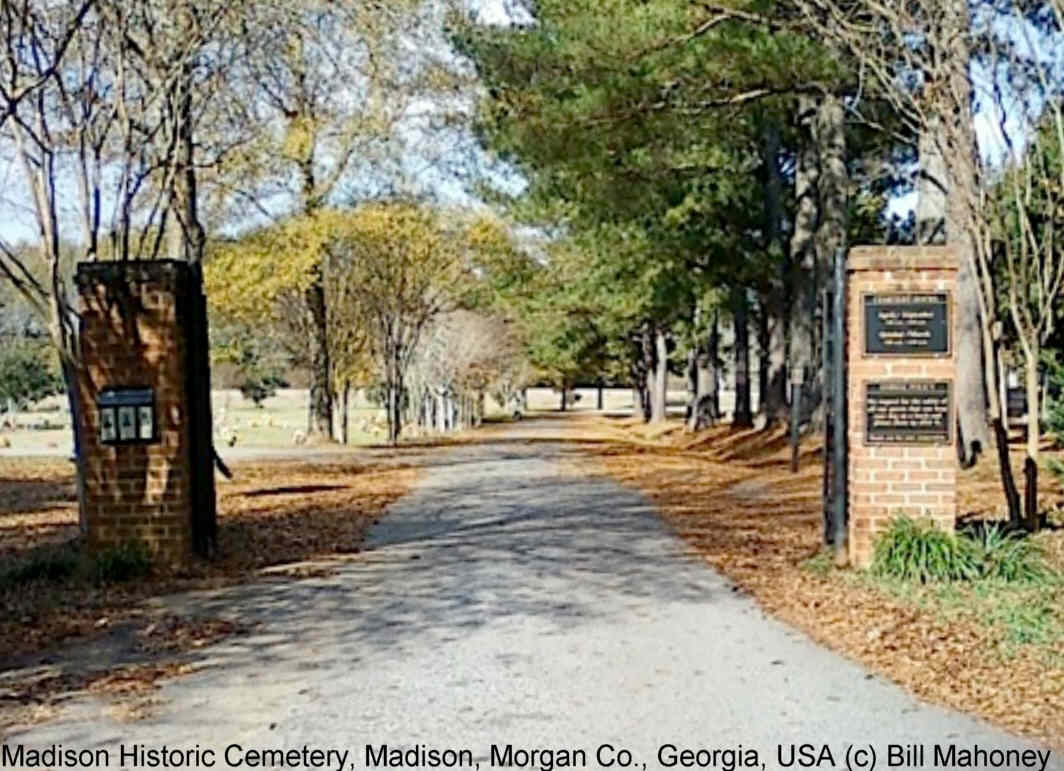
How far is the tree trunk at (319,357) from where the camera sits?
29.5 m

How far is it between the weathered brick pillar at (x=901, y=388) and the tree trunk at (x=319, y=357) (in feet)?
66.3

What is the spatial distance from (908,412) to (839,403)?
1.86 ft

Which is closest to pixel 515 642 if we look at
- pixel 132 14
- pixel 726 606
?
pixel 726 606

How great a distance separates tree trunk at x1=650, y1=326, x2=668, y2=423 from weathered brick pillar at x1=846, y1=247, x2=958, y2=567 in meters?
33.5

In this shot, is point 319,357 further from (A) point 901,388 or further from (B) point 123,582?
(A) point 901,388

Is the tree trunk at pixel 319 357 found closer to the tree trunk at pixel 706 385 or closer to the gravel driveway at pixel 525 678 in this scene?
the tree trunk at pixel 706 385

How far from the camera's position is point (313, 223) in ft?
86.3

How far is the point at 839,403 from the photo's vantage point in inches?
361

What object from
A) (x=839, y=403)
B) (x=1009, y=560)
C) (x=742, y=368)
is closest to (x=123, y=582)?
(x=839, y=403)

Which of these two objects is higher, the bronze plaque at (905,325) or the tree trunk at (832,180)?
the tree trunk at (832,180)

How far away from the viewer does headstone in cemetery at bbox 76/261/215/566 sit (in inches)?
361

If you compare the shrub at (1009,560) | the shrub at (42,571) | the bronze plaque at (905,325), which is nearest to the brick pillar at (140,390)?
the shrub at (42,571)

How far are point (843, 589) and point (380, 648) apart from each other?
3250 millimetres

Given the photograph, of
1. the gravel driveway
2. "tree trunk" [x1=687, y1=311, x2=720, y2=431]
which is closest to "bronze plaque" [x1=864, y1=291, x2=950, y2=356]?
the gravel driveway
